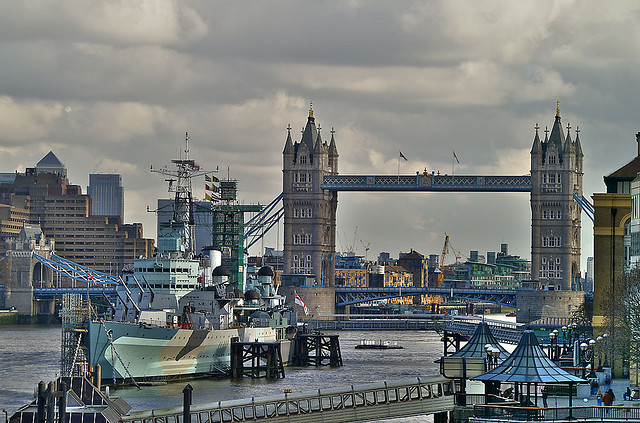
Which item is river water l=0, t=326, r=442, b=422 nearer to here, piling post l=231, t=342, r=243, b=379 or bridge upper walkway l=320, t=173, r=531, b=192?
piling post l=231, t=342, r=243, b=379

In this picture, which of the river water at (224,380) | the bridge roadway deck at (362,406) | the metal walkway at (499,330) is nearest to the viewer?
the bridge roadway deck at (362,406)

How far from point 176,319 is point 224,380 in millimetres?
5025

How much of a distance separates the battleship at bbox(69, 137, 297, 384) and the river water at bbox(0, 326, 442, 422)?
1.58 meters

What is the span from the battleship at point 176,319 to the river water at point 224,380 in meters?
1.58

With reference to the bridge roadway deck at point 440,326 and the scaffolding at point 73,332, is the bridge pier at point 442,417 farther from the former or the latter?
the bridge roadway deck at point 440,326

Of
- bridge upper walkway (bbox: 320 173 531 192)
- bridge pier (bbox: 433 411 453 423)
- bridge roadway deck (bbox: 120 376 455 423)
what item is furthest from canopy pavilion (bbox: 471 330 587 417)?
bridge upper walkway (bbox: 320 173 531 192)

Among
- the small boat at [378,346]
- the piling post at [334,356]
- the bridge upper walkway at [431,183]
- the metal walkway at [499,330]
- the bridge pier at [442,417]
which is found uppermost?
the bridge upper walkway at [431,183]

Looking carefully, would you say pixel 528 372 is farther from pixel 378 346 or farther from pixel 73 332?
pixel 378 346

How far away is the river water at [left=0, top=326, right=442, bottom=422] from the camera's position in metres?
77.3

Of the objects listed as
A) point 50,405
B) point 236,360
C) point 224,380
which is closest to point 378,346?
point 236,360

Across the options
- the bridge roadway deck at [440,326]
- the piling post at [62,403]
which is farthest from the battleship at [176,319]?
the piling post at [62,403]

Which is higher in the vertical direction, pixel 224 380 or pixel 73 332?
pixel 73 332

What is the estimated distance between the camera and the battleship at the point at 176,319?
276 ft

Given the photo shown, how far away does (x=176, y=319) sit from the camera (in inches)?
3551
